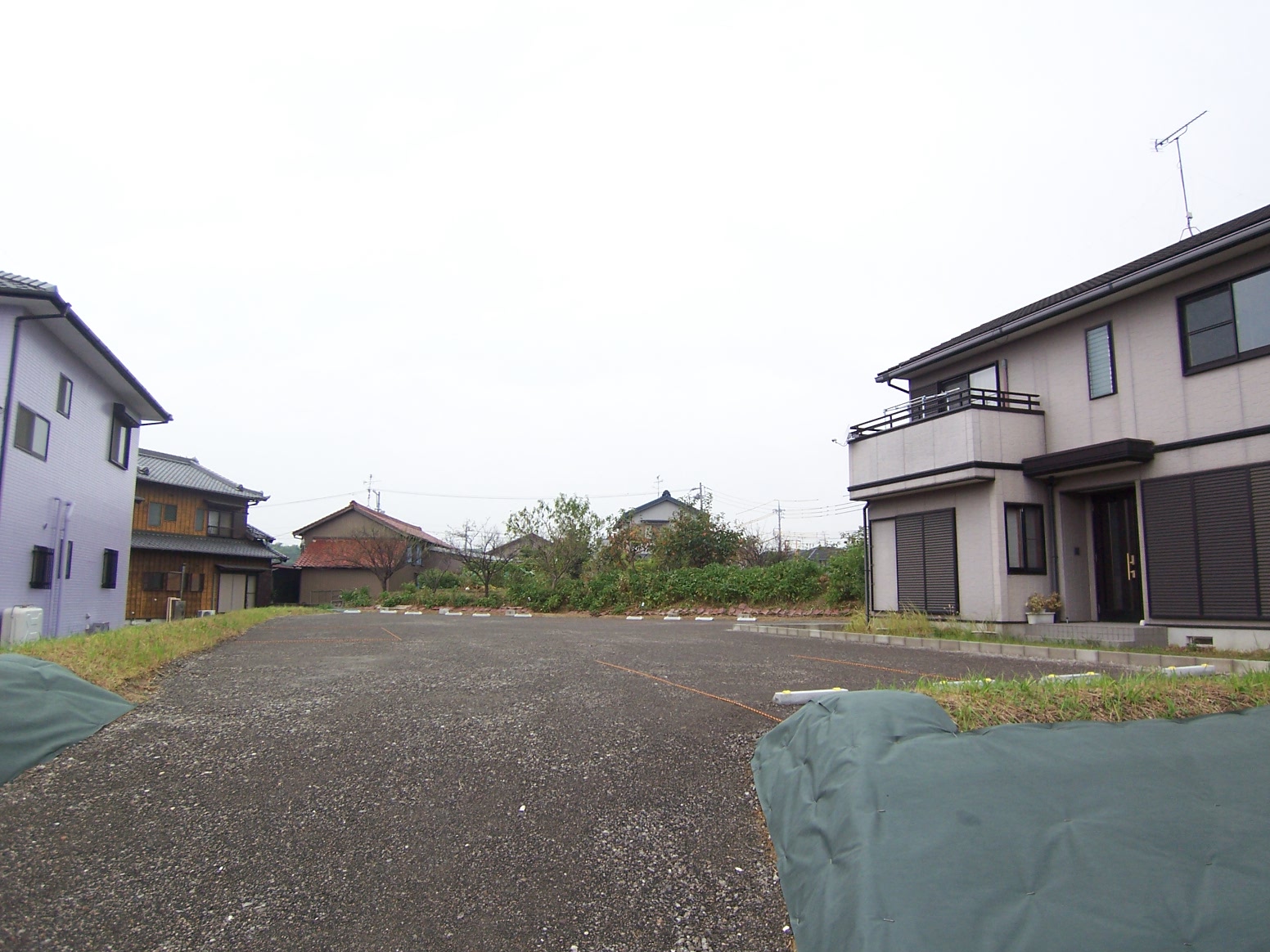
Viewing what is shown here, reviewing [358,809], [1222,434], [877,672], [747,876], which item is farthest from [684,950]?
[1222,434]

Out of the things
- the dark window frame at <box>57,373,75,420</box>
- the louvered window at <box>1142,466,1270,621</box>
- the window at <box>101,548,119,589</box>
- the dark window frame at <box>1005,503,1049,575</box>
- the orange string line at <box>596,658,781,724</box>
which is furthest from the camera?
the window at <box>101,548,119,589</box>

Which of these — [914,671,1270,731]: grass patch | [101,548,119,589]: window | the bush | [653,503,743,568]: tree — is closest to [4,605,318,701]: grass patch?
[914,671,1270,731]: grass patch

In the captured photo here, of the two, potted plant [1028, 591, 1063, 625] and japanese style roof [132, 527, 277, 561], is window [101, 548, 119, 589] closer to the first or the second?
japanese style roof [132, 527, 277, 561]

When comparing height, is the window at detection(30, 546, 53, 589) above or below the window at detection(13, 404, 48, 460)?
below

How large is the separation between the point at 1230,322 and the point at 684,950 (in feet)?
31.6

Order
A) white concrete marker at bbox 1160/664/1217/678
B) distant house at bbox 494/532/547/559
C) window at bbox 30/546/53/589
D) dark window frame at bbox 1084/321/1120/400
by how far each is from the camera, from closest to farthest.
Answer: white concrete marker at bbox 1160/664/1217/678 → dark window frame at bbox 1084/321/1120/400 → window at bbox 30/546/53/589 → distant house at bbox 494/532/547/559

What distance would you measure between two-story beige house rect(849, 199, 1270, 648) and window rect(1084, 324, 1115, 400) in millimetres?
21

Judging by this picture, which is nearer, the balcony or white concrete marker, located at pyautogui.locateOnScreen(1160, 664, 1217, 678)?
white concrete marker, located at pyautogui.locateOnScreen(1160, 664, 1217, 678)

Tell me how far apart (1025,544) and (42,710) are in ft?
36.0

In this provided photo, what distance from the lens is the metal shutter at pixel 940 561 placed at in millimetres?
11742

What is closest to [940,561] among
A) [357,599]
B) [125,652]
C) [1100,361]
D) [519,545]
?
[1100,361]

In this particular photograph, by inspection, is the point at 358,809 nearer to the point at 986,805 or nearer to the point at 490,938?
the point at 490,938

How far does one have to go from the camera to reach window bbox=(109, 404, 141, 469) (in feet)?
52.6

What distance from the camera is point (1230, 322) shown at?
8922mm
